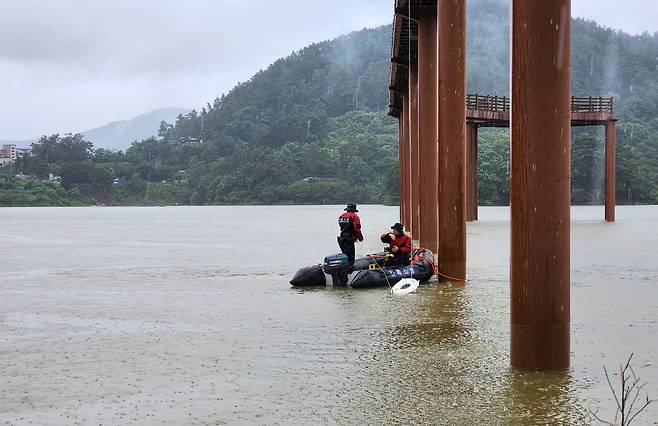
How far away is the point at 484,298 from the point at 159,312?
615 centimetres

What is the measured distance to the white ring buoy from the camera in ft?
56.7

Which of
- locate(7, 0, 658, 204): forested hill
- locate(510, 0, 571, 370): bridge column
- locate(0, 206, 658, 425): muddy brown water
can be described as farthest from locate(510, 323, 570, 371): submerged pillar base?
locate(7, 0, 658, 204): forested hill

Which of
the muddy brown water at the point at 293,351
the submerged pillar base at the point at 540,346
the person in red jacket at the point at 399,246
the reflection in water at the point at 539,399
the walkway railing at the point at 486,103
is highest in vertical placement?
the walkway railing at the point at 486,103

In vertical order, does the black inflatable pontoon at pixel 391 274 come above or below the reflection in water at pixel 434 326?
above

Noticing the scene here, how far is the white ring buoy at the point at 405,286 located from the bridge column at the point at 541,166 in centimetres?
803

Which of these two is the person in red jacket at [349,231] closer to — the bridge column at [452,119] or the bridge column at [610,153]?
→ the bridge column at [452,119]

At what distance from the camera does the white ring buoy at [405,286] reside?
1728cm

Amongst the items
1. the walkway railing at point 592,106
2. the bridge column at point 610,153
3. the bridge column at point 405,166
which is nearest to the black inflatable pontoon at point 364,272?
the bridge column at point 405,166

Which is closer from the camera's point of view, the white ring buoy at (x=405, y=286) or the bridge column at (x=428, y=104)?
the white ring buoy at (x=405, y=286)

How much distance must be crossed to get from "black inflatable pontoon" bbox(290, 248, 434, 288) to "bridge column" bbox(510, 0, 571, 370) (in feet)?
31.0

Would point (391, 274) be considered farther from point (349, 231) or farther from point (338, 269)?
point (349, 231)

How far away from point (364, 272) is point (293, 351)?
302 inches

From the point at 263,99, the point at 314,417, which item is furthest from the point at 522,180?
the point at 263,99

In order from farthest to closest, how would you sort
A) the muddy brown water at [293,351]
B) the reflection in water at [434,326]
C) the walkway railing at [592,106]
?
Answer: the walkway railing at [592,106], the reflection in water at [434,326], the muddy brown water at [293,351]
